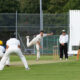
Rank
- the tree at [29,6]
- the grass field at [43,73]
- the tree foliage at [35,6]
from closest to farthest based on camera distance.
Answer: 1. the grass field at [43,73]
2. the tree foliage at [35,6]
3. the tree at [29,6]

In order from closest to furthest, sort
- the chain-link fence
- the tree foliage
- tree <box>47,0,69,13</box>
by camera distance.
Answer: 1. the chain-link fence
2. the tree foliage
3. tree <box>47,0,69,13</box>

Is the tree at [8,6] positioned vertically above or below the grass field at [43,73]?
above

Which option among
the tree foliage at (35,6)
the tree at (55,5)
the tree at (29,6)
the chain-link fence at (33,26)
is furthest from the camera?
the tree at (55,5)

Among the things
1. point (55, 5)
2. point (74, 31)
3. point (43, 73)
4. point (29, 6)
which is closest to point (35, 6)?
point (29, 6)

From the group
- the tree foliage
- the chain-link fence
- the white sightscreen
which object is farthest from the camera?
the tree foliage

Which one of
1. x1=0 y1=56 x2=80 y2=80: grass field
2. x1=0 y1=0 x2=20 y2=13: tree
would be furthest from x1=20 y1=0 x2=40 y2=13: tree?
x1=0 y1=56 x2=80 y2=80: grass field

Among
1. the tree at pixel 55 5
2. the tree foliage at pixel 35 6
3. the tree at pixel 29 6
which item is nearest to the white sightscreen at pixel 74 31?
the tree foliage at pixel 35 6

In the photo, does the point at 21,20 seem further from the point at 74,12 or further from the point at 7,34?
the point at 74,12

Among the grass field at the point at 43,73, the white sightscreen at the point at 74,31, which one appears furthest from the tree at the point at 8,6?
the grass field at the point at 43,73

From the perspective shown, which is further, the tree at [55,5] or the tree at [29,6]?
the tree at [55,5]

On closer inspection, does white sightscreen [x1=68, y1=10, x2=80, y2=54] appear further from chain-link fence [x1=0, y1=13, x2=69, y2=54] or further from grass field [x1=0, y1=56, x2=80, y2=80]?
grass field [x1=0, y1=56, x2=80, y2=80]

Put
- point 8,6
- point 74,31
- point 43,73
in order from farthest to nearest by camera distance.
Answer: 1. point 8,6
2. point 74,31
3. point 43,73

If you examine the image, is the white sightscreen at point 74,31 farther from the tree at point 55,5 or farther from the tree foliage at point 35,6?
the tree at point 55,5

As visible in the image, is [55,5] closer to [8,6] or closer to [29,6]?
[29,6]
